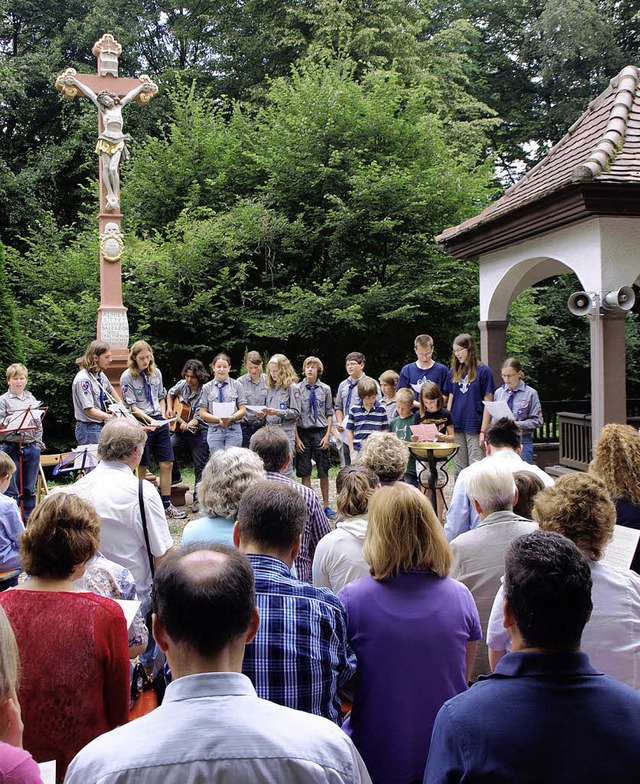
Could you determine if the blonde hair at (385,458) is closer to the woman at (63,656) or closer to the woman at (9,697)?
the woman at (63,656)

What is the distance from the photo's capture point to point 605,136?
762cm

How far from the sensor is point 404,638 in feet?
7.79

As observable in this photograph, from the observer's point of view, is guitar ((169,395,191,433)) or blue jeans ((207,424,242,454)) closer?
blue jeans ((207,424,242,454))

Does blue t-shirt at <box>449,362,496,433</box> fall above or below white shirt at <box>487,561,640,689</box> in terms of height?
above

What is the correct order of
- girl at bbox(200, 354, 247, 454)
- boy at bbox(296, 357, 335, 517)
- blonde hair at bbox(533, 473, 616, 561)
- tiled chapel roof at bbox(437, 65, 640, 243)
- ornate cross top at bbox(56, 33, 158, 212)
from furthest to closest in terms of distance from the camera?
1. ornate cross top at bbox(56, 33, 158, 212)
2. boy at bbox(296, 357, 335, 517)
3. girl at bbox(200, 354, 247, 454)
4. tiled chapel roof at bbox(437, 65, 640, 243)
5. blonde hair at bbox(533, 473, 616, 561)

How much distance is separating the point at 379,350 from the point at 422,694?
13.1 metres

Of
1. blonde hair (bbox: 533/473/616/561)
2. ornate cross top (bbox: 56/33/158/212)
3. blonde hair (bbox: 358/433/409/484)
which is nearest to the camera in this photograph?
blonde hair (bbox: 533/473/616/561)

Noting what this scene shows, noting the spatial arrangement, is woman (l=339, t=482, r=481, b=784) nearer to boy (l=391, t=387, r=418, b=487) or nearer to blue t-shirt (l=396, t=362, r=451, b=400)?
boy (l=391, t=387, r=418, b=487)

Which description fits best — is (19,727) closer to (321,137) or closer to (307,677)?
(307,677)

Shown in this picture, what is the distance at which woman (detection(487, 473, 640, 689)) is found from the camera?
2.45 m

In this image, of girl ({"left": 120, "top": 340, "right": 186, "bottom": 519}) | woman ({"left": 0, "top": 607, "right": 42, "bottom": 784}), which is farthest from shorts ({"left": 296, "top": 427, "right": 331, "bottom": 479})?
woman ({"left": 0, "top": 607, "right": 42, "bottom": 784})

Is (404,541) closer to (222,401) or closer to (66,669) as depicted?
(66,669)

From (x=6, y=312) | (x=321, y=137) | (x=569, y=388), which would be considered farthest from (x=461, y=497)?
(x=569, y=388)

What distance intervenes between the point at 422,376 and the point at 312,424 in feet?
4.54
